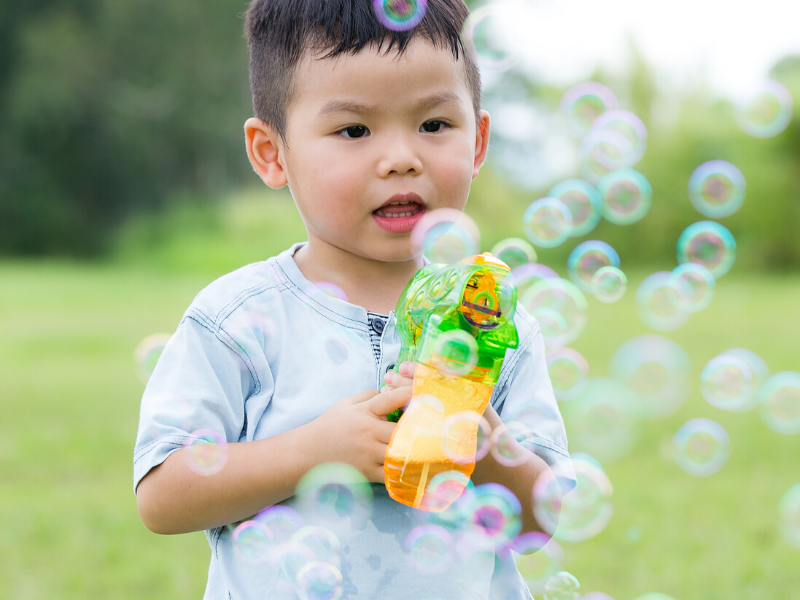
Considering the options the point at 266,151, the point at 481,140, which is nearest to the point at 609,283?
the point at 481,140

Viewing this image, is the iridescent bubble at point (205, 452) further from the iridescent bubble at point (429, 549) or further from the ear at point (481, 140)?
the ear at point (481, 140)

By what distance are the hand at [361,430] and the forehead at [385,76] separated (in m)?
0.35

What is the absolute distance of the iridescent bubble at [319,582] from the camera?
42.6 inches

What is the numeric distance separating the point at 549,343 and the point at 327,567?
569mm

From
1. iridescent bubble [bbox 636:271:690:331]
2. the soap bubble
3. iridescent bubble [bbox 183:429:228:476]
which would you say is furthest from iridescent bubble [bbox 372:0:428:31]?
the soap bubble

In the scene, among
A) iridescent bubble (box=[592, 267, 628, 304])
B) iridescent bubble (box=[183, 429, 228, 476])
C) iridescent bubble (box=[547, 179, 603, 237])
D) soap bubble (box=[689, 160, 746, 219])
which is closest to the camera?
iridescent bubble (box=[183, 429, 228, 476])

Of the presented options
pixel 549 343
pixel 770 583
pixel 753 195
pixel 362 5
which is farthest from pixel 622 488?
pixel 753 195

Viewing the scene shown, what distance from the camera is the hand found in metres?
0.99

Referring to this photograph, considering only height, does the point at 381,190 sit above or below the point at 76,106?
above

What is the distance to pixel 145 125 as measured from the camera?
1521cm

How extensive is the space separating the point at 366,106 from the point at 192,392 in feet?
1.33

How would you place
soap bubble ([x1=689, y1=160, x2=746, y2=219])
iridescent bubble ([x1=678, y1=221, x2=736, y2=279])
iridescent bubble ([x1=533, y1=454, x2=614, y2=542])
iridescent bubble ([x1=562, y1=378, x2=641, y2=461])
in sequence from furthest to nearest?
1. soap bubble ([x1=689, y1=160, x2=746, y2=219])
2. iridescent bubble ([x1=678, y1=221, x2=736, y2=279])
3. iridescent bubble ([x1=562, y1=378, x2=641, y2=461])
4. iridescent bubble ([x1=533, y1=454, x2=614, y2=542])

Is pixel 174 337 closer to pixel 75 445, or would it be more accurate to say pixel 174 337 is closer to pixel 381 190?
pixel 381 190

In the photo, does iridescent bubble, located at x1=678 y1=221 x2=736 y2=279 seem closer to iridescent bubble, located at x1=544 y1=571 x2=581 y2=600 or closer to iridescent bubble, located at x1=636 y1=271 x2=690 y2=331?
iridescent bubble, located at x1=636 y1=271 x2=690 y2=331
